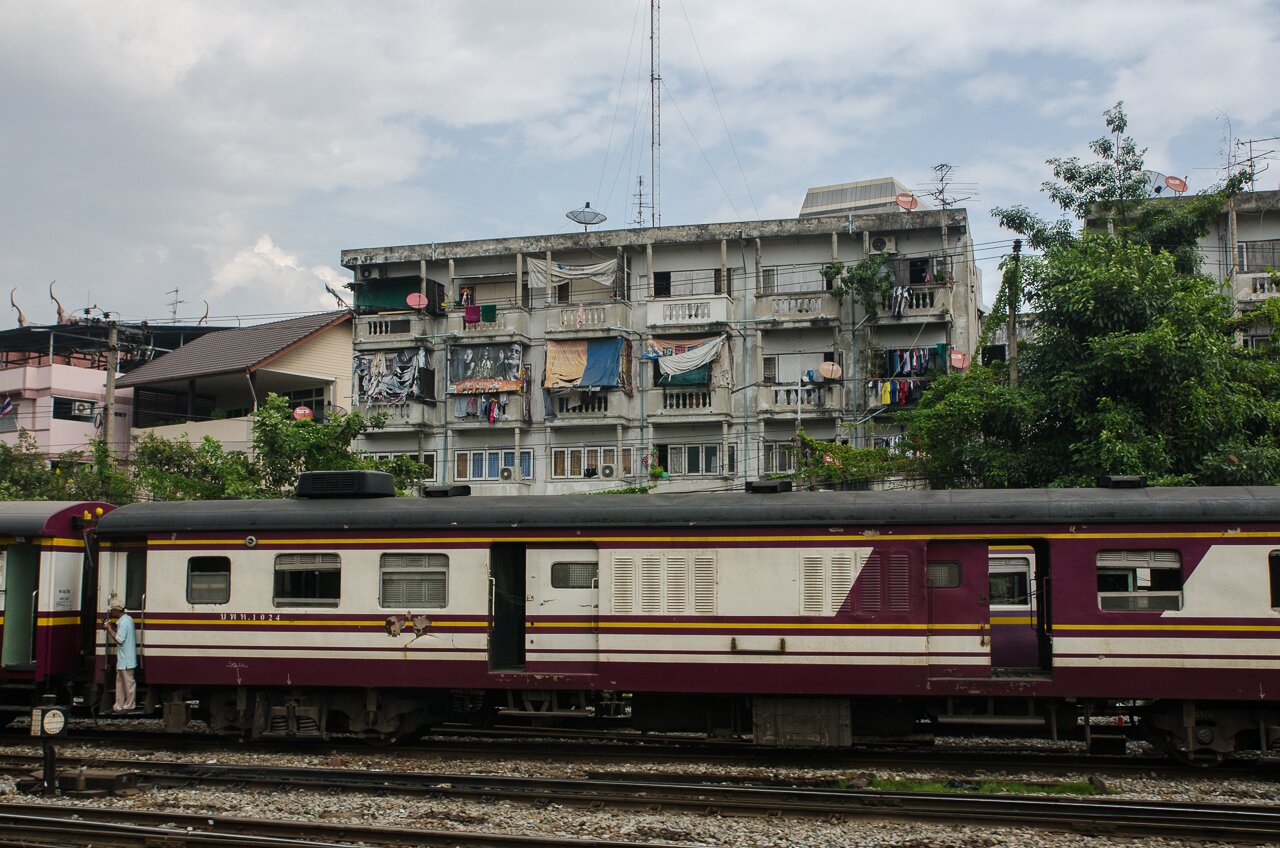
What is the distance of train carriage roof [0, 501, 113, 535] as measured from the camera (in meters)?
15.4

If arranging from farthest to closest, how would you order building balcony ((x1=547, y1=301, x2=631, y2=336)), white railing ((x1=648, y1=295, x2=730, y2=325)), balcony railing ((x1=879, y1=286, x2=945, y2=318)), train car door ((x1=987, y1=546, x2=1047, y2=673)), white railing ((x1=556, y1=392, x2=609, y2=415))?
white railing ((x1=556, y1=392, x2=609, y2=415)) < building balcony ((x1=547, y1=301, x2=631, y2=336)) < white railing ((x1=648, y1=295, x2=730, y2=325)) < balcony railing ((x1=879, y1=286, x2=945, y2=318)) < train car door ((x1=987, y1=546, x2=1047, y2=673))

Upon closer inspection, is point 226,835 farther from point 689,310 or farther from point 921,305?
point 921,305

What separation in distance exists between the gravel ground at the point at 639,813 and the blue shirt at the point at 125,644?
2171 mm

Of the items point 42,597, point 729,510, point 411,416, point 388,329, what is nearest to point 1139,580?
point 729,510

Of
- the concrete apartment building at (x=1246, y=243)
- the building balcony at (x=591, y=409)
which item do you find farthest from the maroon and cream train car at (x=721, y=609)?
the concrete apartment building at (x=1246, y=243)

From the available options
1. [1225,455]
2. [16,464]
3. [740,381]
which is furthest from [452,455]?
[1225,455]

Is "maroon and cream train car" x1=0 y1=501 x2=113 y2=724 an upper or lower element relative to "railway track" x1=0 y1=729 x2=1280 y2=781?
upper

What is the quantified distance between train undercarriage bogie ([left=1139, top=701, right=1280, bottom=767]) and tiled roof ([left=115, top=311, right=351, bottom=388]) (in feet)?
106

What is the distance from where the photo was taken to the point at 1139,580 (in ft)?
42.4

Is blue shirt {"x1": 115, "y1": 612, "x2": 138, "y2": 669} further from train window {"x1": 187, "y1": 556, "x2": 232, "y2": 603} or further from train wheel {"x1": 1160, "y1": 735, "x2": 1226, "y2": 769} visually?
train wheel {"x1": 1160, "y1": 735, "x2": 1226, "y2": 769}

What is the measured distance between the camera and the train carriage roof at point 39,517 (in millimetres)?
15430

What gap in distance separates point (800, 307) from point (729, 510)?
2261 cm

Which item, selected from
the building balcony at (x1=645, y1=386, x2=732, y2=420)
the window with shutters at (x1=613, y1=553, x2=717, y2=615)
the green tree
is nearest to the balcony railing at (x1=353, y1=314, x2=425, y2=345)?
the building balcony at (x1=645, y1=386, x2=732, y2=420)

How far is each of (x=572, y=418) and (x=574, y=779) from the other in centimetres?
2426
